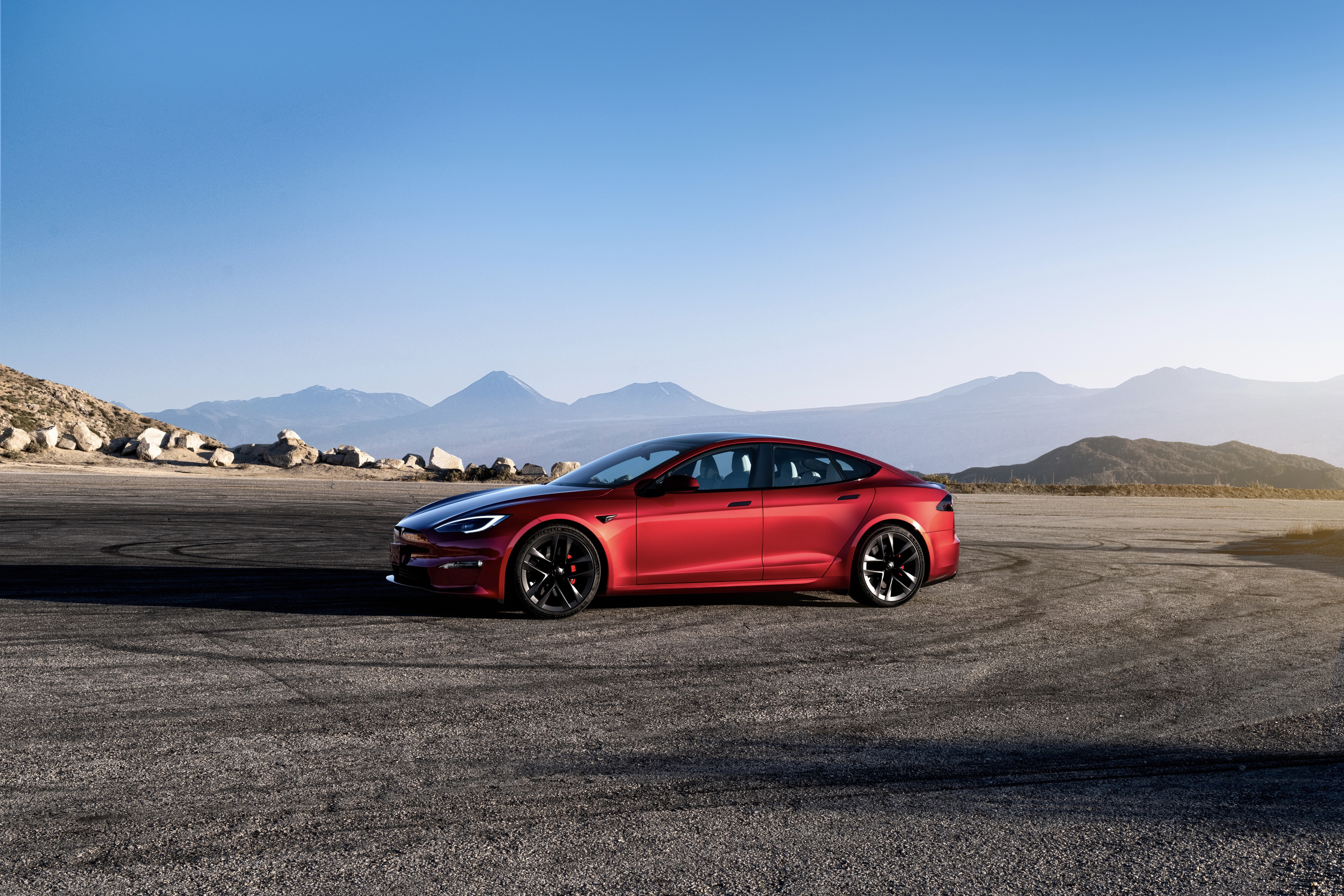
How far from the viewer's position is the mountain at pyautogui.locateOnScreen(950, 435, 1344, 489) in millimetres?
123938

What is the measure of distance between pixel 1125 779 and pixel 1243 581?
7.70 meters

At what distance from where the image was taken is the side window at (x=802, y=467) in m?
8.61

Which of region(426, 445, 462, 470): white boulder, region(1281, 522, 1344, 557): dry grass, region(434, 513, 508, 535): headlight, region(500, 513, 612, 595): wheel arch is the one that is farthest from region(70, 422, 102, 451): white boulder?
region(1281, 522, 1344, 557): dry grass

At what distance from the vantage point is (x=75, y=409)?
166 ft

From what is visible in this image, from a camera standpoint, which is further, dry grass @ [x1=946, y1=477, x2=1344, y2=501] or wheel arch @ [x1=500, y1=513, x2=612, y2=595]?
dry grass @ [x1=946, y1=477, x2=1344, y2=501]

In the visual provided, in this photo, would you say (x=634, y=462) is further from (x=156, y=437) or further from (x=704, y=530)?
(x=156, y=437)

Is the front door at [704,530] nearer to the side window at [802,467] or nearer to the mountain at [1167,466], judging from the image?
the side window at [802,467]

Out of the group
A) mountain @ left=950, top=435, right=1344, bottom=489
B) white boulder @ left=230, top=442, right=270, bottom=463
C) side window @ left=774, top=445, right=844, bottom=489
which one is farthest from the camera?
mountain @ left=950, top=435, right=1344, bottom=489

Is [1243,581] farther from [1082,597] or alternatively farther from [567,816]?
[567,816]

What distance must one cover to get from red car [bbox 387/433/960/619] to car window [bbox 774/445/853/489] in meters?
0.01

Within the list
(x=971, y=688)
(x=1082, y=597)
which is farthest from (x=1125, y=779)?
(x=1082, y=597)

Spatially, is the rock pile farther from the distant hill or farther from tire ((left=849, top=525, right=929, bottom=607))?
tire ((left=849, top=525, right=929, bottom=607))

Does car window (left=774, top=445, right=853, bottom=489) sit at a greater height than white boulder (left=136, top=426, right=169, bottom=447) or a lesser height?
lesser

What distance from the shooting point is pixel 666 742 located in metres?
4.62
